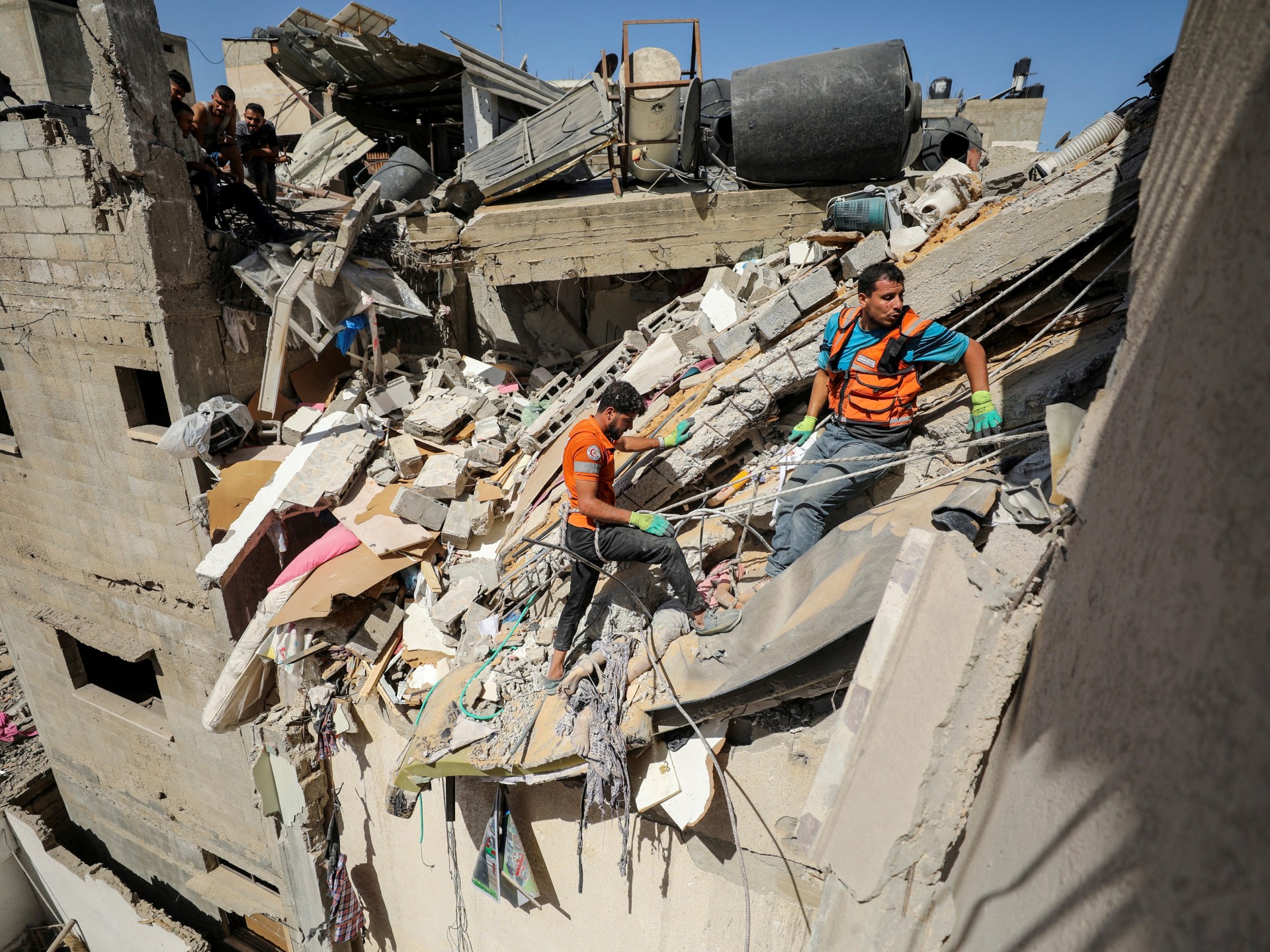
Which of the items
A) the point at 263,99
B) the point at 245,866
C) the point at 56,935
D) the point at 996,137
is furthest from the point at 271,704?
the point at 263,99

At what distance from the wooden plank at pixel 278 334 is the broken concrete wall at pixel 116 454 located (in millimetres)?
572

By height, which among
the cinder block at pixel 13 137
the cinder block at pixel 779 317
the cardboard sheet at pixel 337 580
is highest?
the cinder block at pixel 13 137

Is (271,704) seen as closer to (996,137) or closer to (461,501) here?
(461,501)

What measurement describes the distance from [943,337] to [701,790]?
300 cm

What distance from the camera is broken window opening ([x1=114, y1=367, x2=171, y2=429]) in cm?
746

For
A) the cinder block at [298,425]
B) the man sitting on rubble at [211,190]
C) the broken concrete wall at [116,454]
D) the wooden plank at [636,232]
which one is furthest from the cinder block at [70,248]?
the wooden plank at [636,232]

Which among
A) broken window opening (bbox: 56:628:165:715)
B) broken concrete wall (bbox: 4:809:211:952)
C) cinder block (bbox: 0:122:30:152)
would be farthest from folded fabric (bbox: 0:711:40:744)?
cinder block (bbox: 0:122:30:152)

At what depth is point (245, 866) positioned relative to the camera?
9.99m

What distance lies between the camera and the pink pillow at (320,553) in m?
6.58

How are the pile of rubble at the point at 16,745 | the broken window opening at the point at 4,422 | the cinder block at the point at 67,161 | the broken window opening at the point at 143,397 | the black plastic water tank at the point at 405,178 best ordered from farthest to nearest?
the pile of rubble at the point at 16,745
the broken window opening at the point at 4,422
the black plastic water tank at the point at 405,178
the broken window opening at the point at 143,397
the cinder block at the point at 67,161

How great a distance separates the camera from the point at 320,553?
261 inches

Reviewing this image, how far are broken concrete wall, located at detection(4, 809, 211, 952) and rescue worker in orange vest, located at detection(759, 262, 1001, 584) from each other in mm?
11415

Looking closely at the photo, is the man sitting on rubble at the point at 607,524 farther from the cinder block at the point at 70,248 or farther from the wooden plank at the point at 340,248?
the cinder block at the point at 70,248

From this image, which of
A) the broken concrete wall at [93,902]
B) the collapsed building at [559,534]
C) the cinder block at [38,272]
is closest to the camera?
the collapsed building at [559,534]
